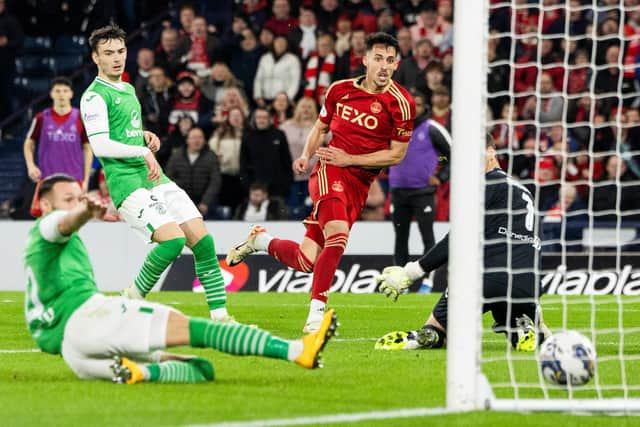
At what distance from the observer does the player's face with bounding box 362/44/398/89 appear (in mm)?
9938

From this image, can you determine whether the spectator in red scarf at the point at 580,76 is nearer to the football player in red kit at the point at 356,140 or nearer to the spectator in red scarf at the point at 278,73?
the spectator in red scarf at the point at 278,73

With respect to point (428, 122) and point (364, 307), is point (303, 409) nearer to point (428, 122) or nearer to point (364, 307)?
point (364, 307)

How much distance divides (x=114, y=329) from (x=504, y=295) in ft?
10.1

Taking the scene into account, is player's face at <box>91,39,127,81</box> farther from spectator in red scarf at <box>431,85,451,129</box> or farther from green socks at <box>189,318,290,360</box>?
spectator in red scarf at <box>431,85,451,129</box>

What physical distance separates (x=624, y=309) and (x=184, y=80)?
24.0ft

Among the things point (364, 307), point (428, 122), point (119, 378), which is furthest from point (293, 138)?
point (119, 378)

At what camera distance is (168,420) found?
18.6 feet

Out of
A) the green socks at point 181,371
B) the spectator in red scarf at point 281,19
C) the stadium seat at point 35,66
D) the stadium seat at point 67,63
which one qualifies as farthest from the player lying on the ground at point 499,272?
the stadium seat at point 35,66

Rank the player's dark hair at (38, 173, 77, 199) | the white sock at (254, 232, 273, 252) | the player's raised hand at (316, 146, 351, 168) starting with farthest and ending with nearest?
the white sock at (254, 232, 273, 252) → the player's raised hand at (316, 146, 351, 168) → the player's dark hair at (38, 173, 77, 199)

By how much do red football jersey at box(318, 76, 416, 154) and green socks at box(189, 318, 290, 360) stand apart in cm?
390

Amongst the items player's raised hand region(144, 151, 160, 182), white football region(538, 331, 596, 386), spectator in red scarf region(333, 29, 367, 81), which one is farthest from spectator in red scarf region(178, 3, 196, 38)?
white football region(538, 331, 596, 386)

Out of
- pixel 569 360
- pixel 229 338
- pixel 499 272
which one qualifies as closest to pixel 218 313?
pixel 499 272

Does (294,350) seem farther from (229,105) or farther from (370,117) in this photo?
(229,105)

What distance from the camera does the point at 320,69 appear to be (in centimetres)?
1808
